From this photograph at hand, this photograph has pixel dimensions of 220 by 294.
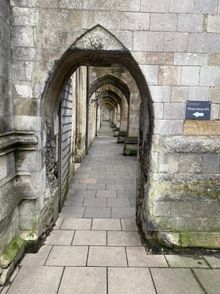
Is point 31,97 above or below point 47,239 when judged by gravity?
above

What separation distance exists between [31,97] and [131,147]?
989 cm

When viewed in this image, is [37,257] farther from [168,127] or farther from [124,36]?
[124,36]

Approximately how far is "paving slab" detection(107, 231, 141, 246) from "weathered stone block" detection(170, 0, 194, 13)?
331 centimetres

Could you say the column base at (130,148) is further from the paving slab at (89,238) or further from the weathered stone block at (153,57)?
the weathered stone block at (153,57)

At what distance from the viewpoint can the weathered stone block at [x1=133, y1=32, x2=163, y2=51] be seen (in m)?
3.48

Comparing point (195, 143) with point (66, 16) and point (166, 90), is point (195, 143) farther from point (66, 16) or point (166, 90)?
point (66, 16)

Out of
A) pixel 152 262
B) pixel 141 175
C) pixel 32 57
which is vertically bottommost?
pixel 152 262

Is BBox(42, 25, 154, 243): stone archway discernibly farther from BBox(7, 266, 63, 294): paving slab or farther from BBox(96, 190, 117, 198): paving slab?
BBox(96, 190, 117, 198): paving slab

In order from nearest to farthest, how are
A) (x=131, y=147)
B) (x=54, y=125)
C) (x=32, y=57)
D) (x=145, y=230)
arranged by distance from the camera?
1. (x=32, y=57)
2. (x=145, y=230)
3. (x=54, y=125)
4. (x=131, y=147)

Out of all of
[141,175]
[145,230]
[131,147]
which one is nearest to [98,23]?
[141,175]

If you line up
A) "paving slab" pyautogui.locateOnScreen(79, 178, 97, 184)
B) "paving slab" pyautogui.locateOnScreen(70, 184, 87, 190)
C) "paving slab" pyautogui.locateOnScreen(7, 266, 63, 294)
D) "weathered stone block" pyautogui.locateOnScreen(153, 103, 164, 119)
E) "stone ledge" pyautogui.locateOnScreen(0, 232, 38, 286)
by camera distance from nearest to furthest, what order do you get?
1. "paving slab" pyautogui.locateOnScreen(7, 266, 63, 294)
2. "stone ledge" pyautogui.locateOnScreen(0, 232, 38, 286)
3. "weathered stone block" pyautogui.locateOnScreen(153, 103, 164, 119)
4. "paving slab" pyautogui.locateOnScreen(70, 184, 87, 190)
5. "paving slab" pyautogui.locateOnScreen(79, 178, 97, 184)

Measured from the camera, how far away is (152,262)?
353 cm

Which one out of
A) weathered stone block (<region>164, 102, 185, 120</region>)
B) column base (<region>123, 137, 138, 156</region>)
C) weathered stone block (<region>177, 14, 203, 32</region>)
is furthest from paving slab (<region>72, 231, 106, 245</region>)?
column base (<region>123, 137, 138, 156</region>)

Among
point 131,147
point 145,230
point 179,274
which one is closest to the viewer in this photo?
point 179,274
